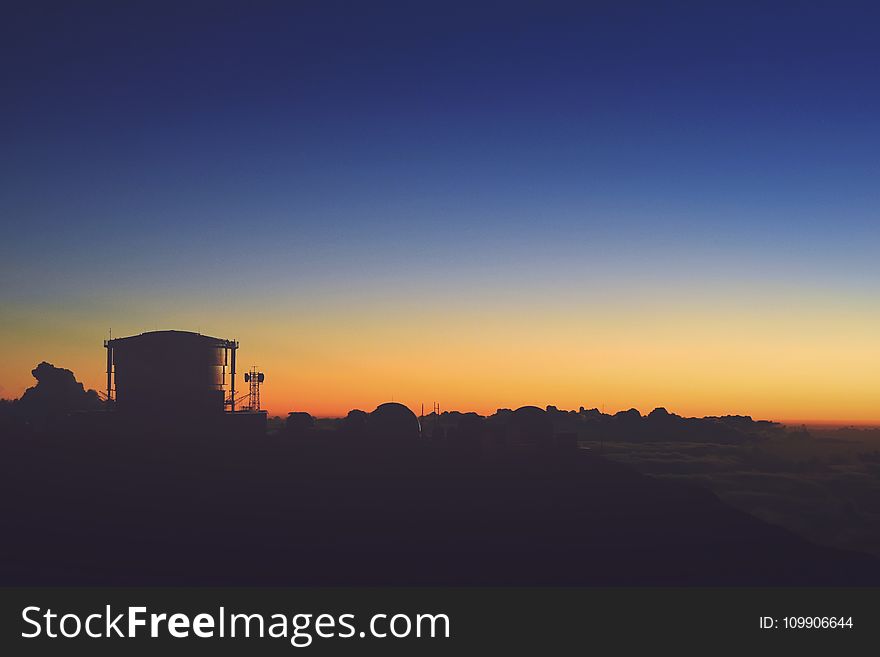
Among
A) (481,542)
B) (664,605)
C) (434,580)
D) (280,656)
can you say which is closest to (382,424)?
(481,542)

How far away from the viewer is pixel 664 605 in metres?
30.9

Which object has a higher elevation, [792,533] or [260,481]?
[260,481]

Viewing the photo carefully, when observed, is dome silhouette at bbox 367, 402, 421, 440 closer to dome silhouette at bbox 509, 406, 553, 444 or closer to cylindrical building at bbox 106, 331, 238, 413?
dome silhouette at bbox 509, 406, 553, 444

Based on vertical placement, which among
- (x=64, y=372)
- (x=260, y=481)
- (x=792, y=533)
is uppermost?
(x=64, y=372)

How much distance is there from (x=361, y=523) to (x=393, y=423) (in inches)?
950

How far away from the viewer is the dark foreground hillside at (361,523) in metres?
35.5

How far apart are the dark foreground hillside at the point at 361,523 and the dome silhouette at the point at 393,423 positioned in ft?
19.2

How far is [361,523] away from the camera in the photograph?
139 ft

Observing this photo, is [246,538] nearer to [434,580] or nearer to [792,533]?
[434,580]

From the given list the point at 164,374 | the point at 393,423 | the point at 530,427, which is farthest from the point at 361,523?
the point at 164,374

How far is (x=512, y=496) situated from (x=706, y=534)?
11361mm

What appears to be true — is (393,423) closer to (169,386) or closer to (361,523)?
(169,386)

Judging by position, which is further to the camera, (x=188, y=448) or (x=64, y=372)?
(x=64, y=372)

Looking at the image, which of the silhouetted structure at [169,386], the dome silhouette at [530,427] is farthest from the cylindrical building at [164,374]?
the dome silhouette at [530,427]
